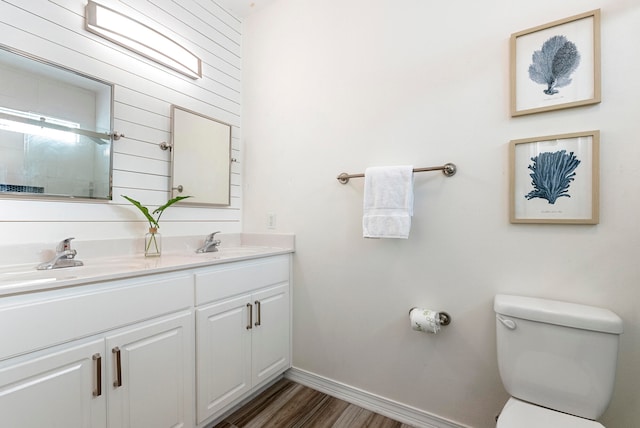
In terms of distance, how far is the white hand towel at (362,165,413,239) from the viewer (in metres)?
1.50

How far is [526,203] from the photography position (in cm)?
132

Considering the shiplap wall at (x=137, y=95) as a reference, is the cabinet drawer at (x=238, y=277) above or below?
below

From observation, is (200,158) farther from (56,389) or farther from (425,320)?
(425,320)

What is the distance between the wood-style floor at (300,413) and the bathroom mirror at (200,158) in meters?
1.27

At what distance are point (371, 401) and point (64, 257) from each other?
1709mm

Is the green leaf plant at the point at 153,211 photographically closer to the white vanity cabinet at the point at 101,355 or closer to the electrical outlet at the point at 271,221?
the white vanity cabinet at the point at 101,355

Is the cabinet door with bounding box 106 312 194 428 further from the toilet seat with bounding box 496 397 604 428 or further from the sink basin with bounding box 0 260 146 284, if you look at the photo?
the toilet seat with bounding box 496 397 604 428

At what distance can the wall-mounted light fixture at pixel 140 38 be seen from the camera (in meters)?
1.45

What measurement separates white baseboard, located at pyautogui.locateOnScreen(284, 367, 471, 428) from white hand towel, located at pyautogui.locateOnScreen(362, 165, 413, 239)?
3.12ft

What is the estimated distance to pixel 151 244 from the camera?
162 centimetres

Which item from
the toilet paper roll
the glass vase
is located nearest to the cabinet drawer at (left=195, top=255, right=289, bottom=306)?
the glass vase

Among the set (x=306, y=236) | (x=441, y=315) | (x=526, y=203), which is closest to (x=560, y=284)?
(x=526, y=203)

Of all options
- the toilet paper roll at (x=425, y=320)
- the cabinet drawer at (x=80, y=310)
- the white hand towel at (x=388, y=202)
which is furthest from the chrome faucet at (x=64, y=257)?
the toilet paper roll at (x=425, y=320)

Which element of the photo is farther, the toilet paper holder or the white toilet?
the toilet paper holder
